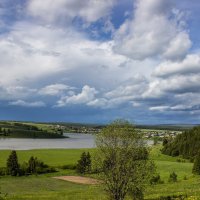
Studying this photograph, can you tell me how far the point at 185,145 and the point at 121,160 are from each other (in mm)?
147283

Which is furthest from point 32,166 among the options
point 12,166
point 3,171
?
point 3,171

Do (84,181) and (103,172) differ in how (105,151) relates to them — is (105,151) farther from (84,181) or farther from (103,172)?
(84,181)

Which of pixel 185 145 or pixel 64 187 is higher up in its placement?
pixel 185 145

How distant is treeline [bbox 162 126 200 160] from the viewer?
598 feet

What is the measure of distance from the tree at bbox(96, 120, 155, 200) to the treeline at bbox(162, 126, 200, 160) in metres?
136

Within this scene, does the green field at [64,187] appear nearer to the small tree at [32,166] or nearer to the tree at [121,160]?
the small tree at [32,166]

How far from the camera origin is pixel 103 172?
45.3 meters

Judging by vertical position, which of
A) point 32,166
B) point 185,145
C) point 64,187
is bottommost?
point 64,187

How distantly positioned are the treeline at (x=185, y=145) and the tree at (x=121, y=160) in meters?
136

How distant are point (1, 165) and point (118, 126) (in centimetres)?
8052

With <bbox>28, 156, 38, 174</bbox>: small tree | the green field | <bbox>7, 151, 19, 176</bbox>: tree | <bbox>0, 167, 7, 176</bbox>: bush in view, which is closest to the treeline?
the green field

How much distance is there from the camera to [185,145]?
18675cm

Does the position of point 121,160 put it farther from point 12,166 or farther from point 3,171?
point 3,171

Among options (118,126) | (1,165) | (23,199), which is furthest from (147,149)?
(1,165)
